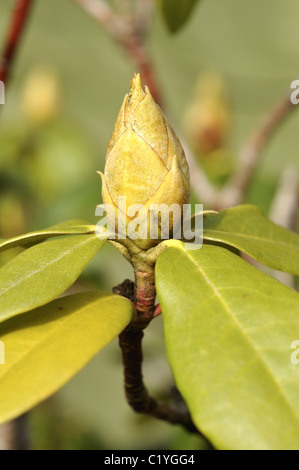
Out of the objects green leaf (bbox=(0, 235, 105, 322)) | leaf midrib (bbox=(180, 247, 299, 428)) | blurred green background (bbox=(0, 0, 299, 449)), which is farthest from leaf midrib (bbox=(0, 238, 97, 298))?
blurred green background (bbox=(0, 0, 299, 449))

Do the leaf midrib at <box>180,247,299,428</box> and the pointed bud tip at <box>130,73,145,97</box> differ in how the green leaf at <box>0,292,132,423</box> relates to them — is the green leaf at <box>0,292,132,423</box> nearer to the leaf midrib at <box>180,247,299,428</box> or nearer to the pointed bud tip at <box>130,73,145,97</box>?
the leaf midrib at <box>180,247,299,428</box>

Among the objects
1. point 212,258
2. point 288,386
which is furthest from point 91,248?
point 288,386

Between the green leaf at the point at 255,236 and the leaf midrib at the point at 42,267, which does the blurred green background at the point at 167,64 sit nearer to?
the green leaf at the point at 255,236

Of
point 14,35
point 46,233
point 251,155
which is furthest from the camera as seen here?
point 251,155

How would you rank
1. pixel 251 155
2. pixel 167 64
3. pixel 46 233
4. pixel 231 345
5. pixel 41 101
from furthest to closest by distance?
1. pixel 167 64
2. pixel 41 101
3. pixel 251 155
4. pixel 46 233
5. pixel 231 345

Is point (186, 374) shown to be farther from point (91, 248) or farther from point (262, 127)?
point (262, 127)

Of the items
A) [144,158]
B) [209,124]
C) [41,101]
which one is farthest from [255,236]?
[41,101]

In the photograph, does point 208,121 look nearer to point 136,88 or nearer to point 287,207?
point 287,207
